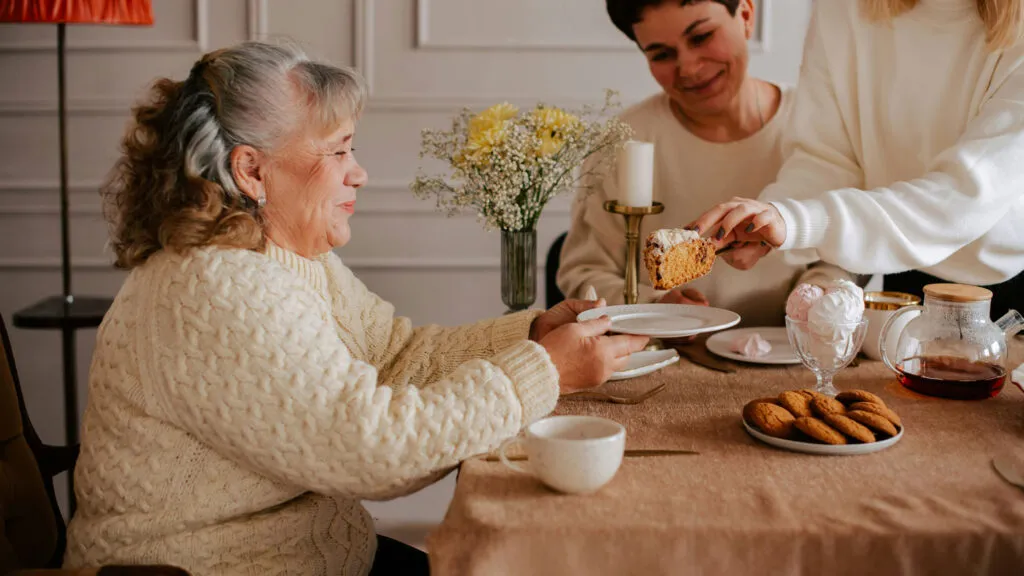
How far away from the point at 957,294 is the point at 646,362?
53cm

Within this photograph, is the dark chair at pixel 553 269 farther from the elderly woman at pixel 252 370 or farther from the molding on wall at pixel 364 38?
the elderly woman at pixel 252 370

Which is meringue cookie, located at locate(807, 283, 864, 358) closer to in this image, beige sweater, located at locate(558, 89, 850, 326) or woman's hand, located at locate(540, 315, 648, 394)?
woman's hand, located at locate(540, 315, 648, 394)

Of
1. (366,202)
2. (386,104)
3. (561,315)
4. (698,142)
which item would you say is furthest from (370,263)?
(561,315)

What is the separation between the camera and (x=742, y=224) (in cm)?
184

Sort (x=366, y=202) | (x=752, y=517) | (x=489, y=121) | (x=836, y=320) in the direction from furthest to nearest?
(x=366, y=202) < (x=489, y=121) < (x=836, y=320) < (x=752, y=517)

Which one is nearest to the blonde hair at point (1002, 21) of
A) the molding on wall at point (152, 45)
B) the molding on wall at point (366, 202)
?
the molding on wall at point (366, 202)

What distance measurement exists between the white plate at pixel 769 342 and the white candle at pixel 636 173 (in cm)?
31

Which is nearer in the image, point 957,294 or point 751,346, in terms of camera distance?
point 957,294

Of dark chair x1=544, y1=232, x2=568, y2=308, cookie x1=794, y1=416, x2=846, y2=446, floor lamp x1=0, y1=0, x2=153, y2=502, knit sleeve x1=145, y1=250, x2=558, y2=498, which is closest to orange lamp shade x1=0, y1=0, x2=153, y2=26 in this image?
floor lamp x1=0, y1=0, x2=153, y2=502

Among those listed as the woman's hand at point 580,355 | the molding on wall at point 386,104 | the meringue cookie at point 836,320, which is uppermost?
the molding on wall at point 386,104

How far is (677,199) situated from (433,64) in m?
1.17

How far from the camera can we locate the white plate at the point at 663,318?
159 centimetres

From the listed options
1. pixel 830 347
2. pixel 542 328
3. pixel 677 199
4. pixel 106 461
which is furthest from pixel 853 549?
pixel 677 199

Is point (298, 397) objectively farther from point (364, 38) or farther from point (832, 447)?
point (364, 38)
